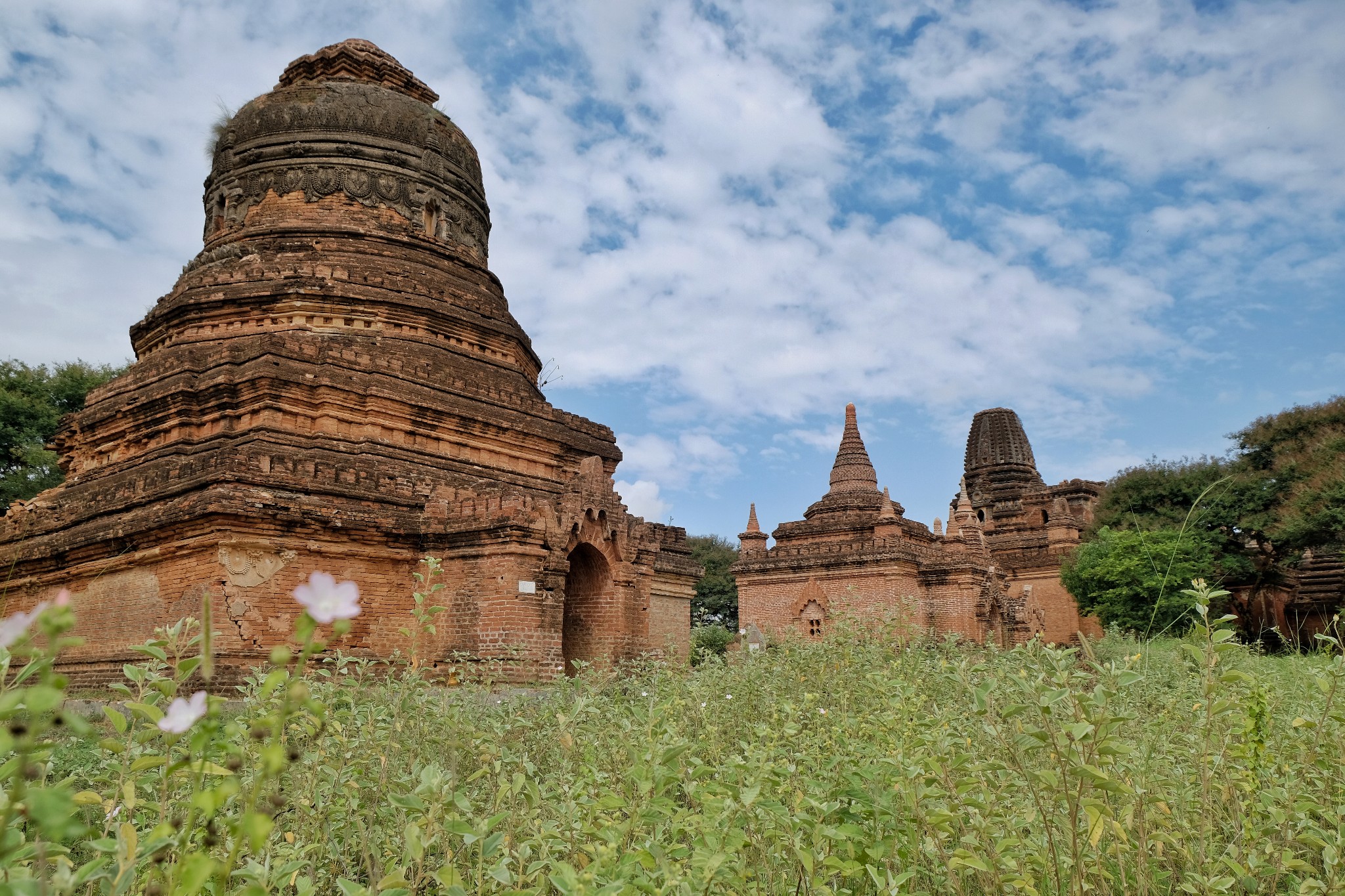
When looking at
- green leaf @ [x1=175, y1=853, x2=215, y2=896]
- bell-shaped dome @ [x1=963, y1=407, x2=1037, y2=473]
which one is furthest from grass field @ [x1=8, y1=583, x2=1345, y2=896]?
bell-shaped dome @ [x1=963, y1=407, x2=1037, y2=473]

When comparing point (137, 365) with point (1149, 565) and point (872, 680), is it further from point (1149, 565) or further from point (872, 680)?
point (1149, 565)

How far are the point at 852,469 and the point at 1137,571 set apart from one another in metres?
8.98

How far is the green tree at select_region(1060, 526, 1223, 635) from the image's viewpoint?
24.1 metres

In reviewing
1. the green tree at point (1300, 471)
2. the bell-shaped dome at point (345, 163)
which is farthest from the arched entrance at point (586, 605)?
the green tree at point (1300, 471)

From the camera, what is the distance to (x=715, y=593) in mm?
50125

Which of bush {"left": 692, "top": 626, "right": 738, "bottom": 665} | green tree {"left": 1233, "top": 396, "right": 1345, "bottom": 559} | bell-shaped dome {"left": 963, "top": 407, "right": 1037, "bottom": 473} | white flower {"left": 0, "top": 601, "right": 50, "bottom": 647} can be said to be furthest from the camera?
bell-shaped dome {"left": 963, "top": 407, "right": 1037, "bottom": 473}

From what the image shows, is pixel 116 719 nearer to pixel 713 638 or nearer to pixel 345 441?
pixel 345 441

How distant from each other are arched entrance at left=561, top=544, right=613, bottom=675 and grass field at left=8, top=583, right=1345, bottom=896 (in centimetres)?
865

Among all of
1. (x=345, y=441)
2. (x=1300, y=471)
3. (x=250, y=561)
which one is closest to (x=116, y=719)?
(x=250, y=561)


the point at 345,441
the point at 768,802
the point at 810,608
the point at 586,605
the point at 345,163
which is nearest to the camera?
the point at 768,802

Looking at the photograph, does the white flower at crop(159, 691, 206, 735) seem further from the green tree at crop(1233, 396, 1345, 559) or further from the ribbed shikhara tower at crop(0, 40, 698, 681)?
the green tree at crop(1233, 396, 1345, 559)

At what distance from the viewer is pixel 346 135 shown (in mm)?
17125

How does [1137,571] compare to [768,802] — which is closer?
[768,802]

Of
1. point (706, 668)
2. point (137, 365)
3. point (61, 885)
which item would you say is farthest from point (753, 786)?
point (137, 365)
